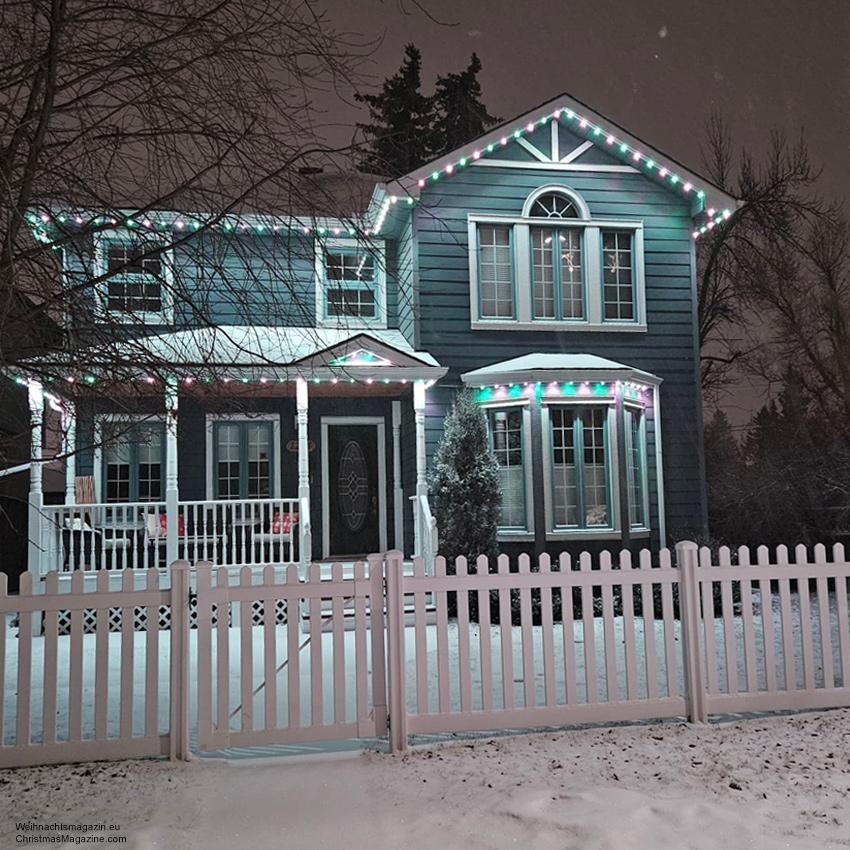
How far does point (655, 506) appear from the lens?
12672 mm

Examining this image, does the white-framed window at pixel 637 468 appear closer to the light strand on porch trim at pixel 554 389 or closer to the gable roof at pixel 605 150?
the light strand on porch trim at pixel 554 389

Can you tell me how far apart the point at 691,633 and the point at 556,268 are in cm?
857

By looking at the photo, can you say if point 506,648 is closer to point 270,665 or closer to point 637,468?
point 270,665

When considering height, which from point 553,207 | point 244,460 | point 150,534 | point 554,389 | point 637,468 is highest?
point 553,207

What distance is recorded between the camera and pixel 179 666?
4445 millimetres

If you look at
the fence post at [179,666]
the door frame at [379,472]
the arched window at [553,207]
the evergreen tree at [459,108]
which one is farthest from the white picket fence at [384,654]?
the evergreen tree at [459,108]

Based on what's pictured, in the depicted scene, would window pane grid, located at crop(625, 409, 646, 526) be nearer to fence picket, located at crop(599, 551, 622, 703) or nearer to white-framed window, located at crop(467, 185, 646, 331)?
white-framed window, located at crop(467, 185, 646, 331)

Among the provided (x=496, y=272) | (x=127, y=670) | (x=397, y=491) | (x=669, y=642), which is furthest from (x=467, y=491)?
(x=127, y=670)

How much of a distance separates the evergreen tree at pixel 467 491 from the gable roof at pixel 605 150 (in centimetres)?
387

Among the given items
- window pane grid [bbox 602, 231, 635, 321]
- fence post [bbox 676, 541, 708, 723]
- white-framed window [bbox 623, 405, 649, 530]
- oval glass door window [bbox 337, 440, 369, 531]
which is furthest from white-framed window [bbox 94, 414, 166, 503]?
fence post [bbox 676, 541, 708, 723]

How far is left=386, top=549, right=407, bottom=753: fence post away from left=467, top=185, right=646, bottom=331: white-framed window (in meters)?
8.11

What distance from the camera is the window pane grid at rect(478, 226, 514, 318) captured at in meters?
12.5

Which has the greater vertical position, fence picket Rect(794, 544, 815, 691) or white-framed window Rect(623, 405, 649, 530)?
white-framed window Rect(623, 405, 649, 530)

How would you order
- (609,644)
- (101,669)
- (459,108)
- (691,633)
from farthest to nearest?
1. (459,108)
2. (691,633)
3. (609,644)
4. (101,669)
